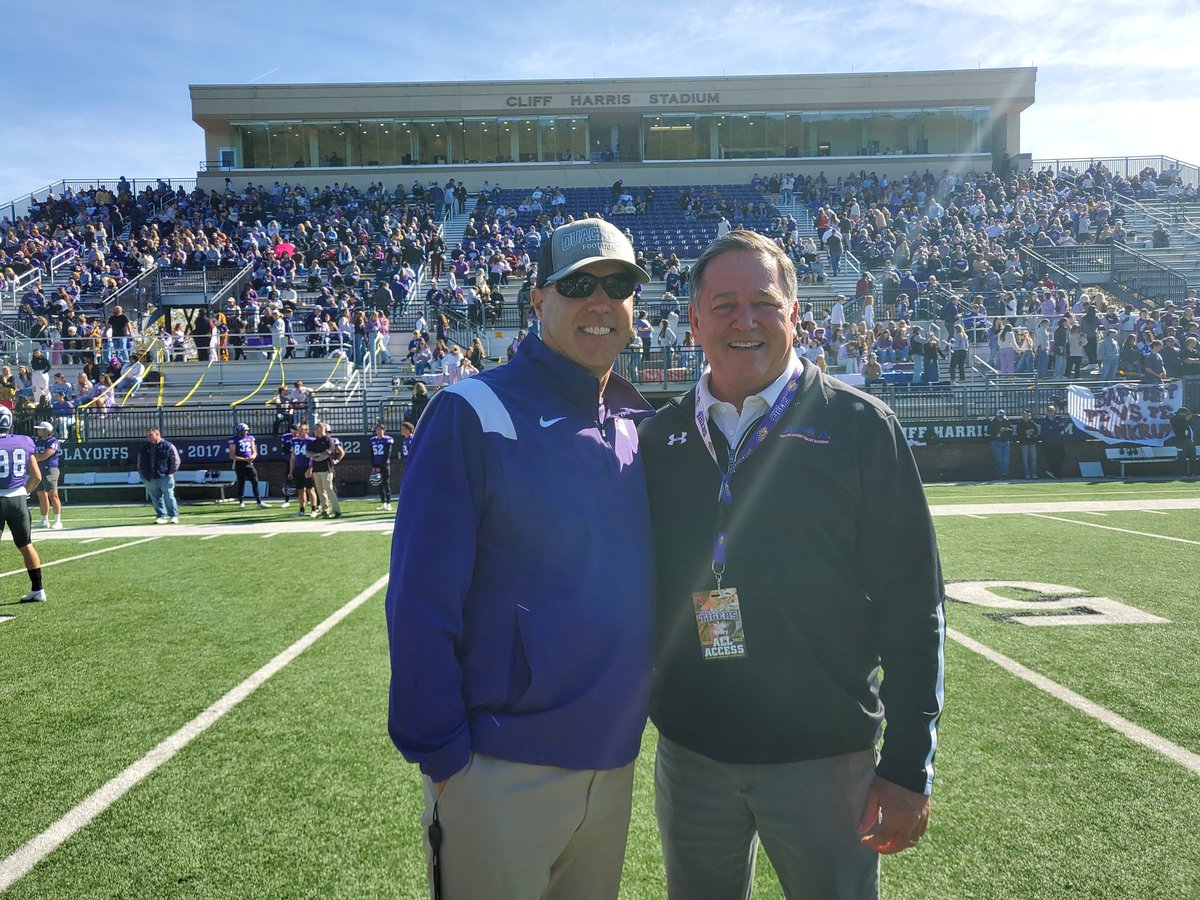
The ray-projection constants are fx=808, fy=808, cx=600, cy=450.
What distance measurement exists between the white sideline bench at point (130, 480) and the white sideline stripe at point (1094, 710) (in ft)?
56.1

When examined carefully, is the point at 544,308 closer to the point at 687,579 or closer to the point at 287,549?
the point at 687,579

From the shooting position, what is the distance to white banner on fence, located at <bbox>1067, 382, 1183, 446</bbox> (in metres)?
18.2

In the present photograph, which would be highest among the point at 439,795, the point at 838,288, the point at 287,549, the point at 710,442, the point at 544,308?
the point at 838,288

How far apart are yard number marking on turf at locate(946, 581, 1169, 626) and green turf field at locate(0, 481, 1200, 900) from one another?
113 millimetres

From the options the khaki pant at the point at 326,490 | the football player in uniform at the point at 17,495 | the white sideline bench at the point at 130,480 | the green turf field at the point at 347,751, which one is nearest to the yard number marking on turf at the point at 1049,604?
the green turf field at the point at 347,751

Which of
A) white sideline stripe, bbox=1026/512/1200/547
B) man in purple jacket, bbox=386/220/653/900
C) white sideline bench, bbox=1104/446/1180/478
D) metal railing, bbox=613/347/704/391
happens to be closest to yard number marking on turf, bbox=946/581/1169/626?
white sideline stripe, bbox=1026/512/1200/547

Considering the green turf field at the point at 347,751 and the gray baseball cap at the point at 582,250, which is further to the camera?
the green turf field at the point at 347,751

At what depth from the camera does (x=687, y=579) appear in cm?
223

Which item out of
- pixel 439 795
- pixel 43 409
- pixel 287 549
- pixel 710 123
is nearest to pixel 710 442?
pixel 439 795

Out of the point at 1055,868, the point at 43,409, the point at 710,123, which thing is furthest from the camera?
the point at 710,123

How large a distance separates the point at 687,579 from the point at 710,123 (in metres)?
47.7

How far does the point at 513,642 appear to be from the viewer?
197 centimetres

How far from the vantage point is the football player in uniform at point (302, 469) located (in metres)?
15.3

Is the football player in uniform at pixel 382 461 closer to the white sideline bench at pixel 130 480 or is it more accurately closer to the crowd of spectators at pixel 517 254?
the white sideline bench at pixel 130 480
